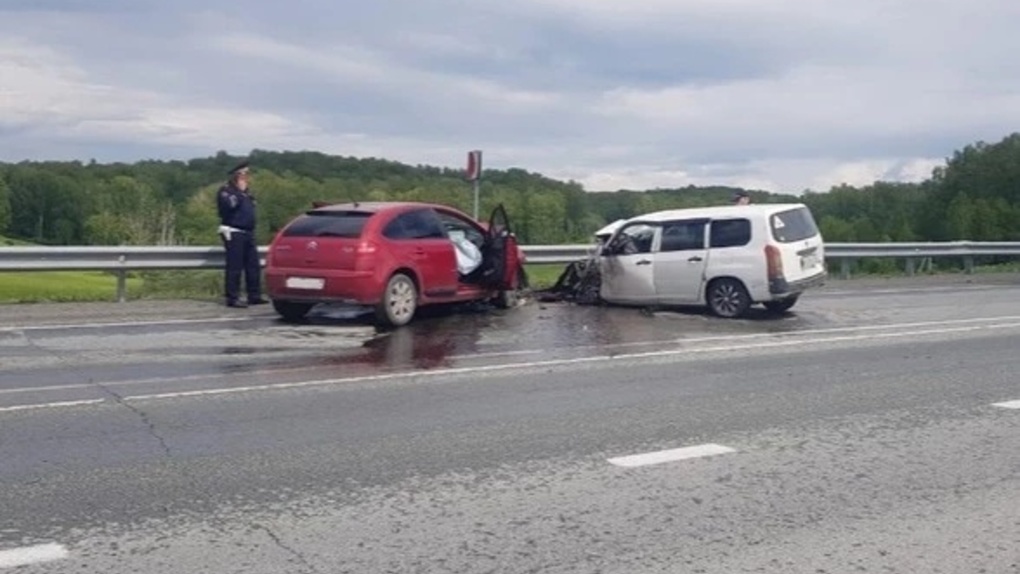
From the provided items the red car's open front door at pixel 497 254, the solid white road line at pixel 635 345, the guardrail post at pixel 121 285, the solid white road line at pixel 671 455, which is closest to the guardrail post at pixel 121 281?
the guardrail post at pixel 121 285

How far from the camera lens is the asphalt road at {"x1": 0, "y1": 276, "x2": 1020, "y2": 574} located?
5.88 meters

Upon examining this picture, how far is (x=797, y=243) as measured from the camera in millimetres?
17781

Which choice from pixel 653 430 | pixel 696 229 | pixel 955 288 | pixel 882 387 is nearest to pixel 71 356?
pixel 653 430

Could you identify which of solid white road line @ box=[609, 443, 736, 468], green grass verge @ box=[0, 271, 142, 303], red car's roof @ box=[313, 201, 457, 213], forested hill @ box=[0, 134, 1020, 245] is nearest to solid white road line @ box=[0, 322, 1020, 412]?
solid white road line @ box=[609, 443, 736, 468]

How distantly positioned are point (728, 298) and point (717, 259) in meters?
0.56

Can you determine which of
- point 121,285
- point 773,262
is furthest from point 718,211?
point 121,285

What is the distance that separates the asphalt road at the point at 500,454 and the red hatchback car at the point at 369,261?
107 centimetres

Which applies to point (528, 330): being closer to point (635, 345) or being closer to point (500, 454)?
point (635, 345)

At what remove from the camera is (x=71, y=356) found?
1202 cm

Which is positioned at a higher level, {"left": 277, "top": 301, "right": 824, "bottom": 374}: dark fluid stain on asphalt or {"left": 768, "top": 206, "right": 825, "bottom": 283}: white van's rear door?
{"left": 768, "top": 206, "right": 825, "bottom": 283}: white van's rear door

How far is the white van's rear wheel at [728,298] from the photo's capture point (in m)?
17.6

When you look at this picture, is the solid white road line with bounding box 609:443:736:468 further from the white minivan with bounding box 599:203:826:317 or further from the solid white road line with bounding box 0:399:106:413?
the white minivan with bounding box 599:203:826:317

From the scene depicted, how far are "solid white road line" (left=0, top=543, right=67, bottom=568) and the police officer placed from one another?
1180 centimetres

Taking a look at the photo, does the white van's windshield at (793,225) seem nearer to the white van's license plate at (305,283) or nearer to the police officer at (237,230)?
the white van's license plate at (305,283)
